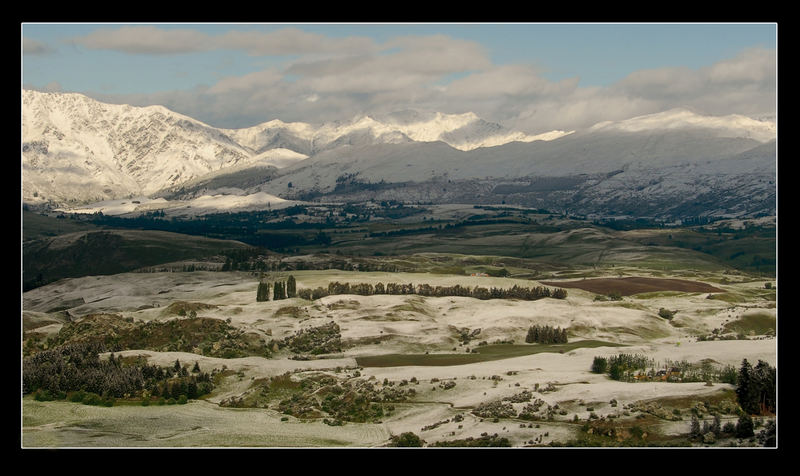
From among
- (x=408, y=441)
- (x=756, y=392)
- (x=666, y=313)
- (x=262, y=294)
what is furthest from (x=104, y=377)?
(x=666, y=313)

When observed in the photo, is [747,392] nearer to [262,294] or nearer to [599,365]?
[599,365]

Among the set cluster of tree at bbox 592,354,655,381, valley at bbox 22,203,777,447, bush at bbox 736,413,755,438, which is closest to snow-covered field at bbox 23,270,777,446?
valley at bbox 22,203,777,447

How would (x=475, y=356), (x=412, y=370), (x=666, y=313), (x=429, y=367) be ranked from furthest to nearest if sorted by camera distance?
(x=666, y=313) < (x=475, y=356) < (x=429, y=367) < (x=412, y=370)

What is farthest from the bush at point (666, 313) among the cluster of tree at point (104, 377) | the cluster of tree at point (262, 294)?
the cluster of tree at point (104, 377)

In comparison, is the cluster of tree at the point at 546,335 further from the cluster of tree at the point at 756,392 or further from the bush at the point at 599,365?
the cluster of tree at the point at 756,392

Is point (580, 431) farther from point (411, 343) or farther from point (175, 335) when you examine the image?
point (175, 335)

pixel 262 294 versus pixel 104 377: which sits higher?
pixel 262 294
